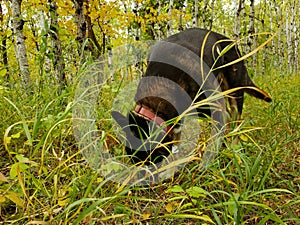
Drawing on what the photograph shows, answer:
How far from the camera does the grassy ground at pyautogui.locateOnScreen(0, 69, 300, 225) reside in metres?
1.26

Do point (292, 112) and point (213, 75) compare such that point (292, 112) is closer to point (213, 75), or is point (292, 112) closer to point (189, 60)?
point (213, 75)

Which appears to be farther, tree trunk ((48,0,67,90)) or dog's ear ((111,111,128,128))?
tree trunk ((48,0,67,90))

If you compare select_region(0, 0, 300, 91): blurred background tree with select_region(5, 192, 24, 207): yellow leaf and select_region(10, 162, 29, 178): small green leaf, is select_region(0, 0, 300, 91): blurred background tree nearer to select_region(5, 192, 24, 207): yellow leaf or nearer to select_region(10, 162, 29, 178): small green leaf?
select_region(10, 162, 29, 178): small green leaf

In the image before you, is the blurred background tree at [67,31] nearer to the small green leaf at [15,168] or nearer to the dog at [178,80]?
the dog at [178,80]

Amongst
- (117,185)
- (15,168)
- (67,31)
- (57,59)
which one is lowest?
(117,185)

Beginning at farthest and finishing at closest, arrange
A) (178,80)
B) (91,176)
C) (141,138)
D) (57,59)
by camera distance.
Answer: (57,59), (178,80), (141,138), (91,176)

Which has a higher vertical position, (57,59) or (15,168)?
(57,59)

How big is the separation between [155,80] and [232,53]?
3.55 ft

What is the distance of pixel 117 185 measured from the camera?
1693 mm

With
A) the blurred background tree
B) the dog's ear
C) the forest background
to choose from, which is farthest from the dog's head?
the blurred background tree

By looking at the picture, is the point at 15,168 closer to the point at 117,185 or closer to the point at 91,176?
the point at 91,176

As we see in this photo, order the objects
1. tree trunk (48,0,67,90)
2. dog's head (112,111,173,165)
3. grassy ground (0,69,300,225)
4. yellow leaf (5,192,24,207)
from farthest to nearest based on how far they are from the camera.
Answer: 1. tree trunk (48,0,67,90)
2. dog's head (112,111,173,165)
3. grassy ground (0,69,300,225)
4. yellow leaf (5,192,24,207)

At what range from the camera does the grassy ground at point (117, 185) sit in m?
1.26

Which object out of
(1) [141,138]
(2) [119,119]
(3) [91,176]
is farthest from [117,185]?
(2) [119,119]
